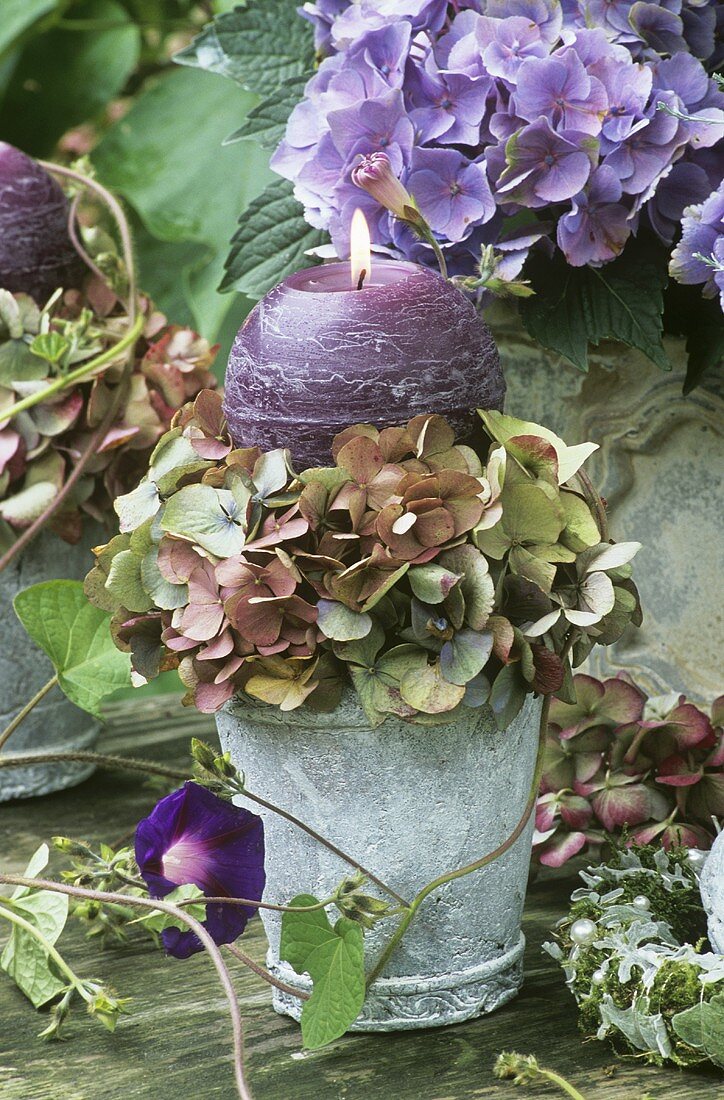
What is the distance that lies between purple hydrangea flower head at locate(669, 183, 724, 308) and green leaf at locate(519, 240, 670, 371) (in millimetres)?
60

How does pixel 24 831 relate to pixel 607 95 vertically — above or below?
below

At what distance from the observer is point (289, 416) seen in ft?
1.94

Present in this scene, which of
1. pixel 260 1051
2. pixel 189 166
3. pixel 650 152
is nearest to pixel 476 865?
pixel 260 1051

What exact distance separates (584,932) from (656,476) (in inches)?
11.6

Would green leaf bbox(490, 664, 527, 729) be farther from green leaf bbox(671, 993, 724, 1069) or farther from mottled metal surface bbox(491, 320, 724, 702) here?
mottled metal surface bbox(491, 320, 724, 702)

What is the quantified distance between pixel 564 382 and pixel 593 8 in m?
0.22

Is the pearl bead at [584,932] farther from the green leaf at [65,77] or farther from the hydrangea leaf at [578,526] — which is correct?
the green leaf at [65,77]

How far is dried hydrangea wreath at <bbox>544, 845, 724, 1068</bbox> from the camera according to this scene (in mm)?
576

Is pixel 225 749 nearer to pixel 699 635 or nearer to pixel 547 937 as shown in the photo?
pixel 547 937

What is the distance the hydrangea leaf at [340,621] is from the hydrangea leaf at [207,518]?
0.05 m

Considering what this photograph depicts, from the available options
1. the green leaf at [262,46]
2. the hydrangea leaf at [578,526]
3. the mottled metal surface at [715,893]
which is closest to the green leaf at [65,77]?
the green leaf at [262,46]

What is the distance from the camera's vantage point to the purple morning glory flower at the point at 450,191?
717 mm

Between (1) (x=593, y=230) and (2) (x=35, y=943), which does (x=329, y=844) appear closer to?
(2) (x=35, y=943)

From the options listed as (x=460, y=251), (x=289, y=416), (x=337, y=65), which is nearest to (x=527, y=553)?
(x=289, y=416)
